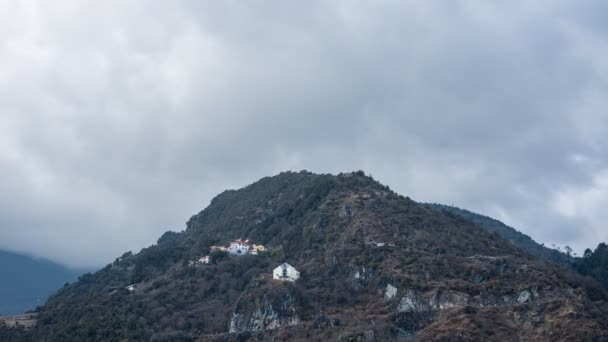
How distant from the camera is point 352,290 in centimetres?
9431

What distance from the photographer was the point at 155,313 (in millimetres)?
98562

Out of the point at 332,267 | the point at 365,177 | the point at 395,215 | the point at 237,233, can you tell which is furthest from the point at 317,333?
the point at 237,233

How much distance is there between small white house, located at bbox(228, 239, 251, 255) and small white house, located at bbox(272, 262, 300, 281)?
95.6ft

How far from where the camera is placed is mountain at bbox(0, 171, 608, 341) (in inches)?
3083

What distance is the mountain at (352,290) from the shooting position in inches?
3083

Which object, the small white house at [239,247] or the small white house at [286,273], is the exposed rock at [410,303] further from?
the small white house at [239,247]

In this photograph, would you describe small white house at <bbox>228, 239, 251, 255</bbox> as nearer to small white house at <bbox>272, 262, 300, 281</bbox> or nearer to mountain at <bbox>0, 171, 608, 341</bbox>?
mountain at <bbox>0, 171, 608, 341</bbox>

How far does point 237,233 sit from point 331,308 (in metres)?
62.4

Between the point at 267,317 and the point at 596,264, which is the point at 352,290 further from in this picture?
the point at 596,264

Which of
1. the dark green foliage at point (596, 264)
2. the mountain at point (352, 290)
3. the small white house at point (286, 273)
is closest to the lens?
the mountain at point (352, 290)

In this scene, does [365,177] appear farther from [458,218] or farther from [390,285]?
[390,285]

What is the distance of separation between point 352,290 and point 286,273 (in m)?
10.1

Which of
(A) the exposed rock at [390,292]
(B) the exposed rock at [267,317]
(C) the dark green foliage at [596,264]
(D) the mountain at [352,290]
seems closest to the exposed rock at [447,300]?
(D) the mountain at [352,290]

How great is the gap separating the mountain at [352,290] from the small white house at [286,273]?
4.40 feet
